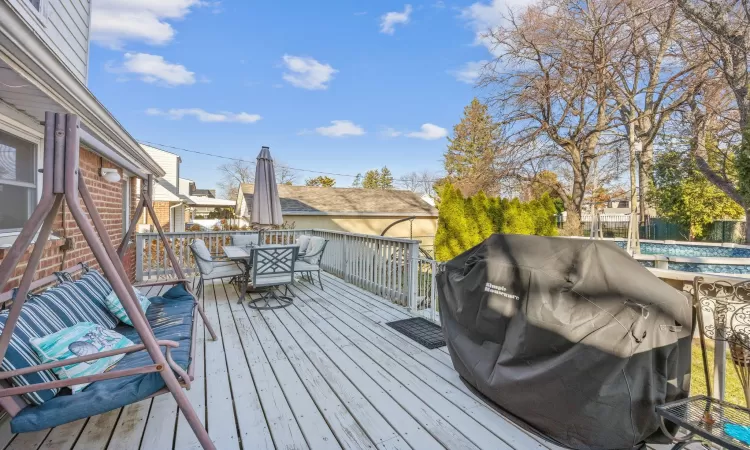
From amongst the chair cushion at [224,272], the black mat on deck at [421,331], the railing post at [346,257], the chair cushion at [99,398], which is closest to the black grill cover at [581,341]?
the black mat on deck at [421,331]

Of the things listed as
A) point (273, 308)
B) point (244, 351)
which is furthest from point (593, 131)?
point (244, 351)

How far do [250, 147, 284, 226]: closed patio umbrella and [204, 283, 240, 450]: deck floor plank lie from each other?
2.86 m

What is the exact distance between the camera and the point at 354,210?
51.8 ft

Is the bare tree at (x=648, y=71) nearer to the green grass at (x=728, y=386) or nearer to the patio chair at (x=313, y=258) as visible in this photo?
the green grass at (x=728, y=386)

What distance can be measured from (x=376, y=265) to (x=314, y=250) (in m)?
1.17

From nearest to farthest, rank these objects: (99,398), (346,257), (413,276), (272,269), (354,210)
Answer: (99,398), (413,276), (272,269), (346,257), (354,210)

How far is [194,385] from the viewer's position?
2.65 m

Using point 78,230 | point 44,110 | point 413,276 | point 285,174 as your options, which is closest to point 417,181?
point 285,174

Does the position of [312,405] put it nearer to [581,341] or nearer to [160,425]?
[160,425]

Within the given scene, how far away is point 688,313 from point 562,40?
13.7 m

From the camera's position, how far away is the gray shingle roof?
15.0 m

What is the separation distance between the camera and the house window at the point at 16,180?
109 inches

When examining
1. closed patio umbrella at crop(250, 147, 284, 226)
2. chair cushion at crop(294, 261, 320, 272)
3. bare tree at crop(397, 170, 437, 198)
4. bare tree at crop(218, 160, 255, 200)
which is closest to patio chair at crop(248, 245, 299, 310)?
chair cushion at crop(294, 261, 320, 272)

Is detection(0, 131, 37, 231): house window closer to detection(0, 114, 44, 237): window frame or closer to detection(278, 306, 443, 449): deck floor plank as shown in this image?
detection(0, 114, 44, 237): window frame
